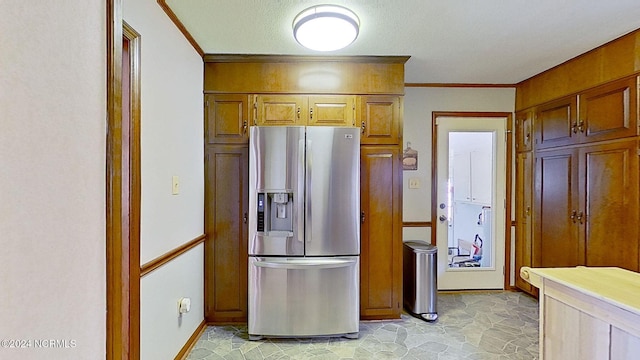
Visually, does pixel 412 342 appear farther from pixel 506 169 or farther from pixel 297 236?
pixel 506 169

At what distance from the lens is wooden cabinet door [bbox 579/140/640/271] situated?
2.44 meters

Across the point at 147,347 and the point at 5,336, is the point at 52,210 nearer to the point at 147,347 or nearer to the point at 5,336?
the point at 5,336

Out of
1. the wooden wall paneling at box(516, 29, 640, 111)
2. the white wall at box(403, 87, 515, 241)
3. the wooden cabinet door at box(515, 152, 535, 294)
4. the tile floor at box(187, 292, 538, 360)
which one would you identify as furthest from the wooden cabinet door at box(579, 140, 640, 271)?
the white wall at box(403, 87, 515, 241)

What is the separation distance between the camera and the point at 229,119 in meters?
2.92

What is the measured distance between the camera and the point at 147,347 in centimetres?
180

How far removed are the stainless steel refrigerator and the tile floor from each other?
12cm

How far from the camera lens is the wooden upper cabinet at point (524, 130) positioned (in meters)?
3.54

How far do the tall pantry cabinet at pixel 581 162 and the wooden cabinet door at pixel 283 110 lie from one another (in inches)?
96.1

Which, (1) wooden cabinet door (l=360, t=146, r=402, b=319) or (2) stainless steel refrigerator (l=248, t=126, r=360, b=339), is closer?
(2) stainless steel refrigerator (l=248, t=126, r=360, b=339)

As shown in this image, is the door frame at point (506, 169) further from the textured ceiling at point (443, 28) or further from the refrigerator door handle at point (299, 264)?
the refrigerator door handle at point (299, 264)

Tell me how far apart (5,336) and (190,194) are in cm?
207

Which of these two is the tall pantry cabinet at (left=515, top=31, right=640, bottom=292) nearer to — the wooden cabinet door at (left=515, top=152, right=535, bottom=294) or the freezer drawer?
the wooden cabinet door at (left=515, top=152, right=535, bottom=294)

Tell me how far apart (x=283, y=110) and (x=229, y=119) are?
0.49 m

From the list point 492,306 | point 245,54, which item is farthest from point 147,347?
point 492,306
